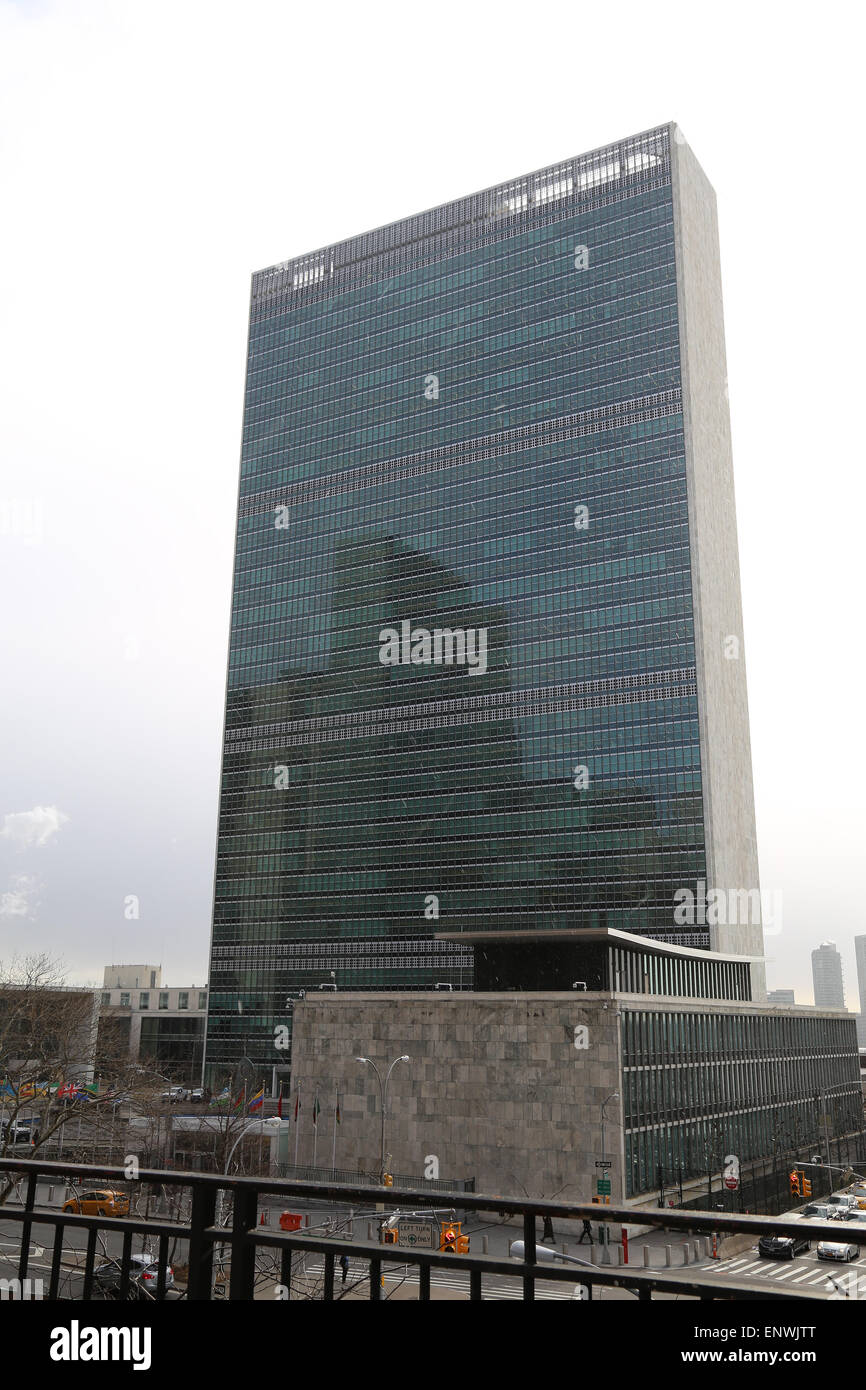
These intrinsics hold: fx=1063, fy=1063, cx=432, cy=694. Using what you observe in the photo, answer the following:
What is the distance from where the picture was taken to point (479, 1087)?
5922 centimetres

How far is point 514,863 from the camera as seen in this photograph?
12575cm

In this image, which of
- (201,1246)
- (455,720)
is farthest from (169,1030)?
(201,1246)

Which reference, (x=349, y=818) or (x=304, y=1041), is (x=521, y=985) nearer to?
(x=304, y=1041)

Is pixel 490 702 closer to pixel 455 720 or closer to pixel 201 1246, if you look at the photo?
pixel 455 720

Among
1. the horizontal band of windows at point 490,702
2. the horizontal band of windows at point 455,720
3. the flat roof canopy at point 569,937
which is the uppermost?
the horizontal band of windows at point 490,702

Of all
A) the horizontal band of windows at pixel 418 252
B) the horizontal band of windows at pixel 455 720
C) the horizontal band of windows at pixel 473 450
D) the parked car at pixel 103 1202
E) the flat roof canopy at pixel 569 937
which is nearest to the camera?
the parked car at pixel 103 1202

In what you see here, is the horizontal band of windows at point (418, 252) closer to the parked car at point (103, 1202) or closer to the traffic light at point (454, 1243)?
the parked car at point (103, 1202)

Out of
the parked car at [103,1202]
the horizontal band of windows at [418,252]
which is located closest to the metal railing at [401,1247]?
the parked car at [103,1202]

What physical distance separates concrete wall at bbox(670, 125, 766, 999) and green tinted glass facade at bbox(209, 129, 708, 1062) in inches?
67.6

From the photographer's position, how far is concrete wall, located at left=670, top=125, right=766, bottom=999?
118 m

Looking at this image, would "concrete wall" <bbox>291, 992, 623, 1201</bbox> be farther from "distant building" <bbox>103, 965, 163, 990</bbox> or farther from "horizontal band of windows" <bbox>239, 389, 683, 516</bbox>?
"distant building" <bbox>103, 965, 163, 990</bbox>

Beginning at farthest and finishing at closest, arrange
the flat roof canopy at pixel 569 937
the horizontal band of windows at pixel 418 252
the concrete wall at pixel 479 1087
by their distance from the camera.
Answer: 1. the horizontal band of windows at pixel 418 252
2. the flat roof canopy at pixel 569 937
3. the concrete wall at pixel 479 1087

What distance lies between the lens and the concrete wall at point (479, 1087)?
5619 cm

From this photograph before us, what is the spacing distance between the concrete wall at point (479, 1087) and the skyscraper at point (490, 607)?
56.0m
